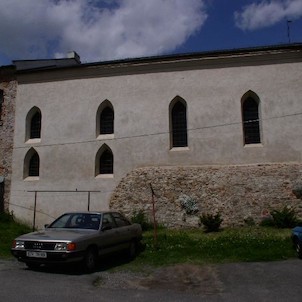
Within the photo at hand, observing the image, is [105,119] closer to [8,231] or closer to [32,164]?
[32,164]

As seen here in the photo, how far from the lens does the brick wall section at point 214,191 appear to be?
56.5ft

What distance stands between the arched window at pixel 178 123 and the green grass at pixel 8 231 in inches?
320

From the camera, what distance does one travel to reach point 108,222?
11.7 m

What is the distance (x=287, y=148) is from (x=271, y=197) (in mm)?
2428

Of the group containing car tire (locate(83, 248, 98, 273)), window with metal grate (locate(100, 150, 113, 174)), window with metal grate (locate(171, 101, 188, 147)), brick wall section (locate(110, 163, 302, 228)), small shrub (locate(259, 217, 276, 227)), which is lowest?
car tire (locate(83, 248, 98, 273))

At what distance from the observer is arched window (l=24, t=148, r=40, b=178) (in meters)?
20.8

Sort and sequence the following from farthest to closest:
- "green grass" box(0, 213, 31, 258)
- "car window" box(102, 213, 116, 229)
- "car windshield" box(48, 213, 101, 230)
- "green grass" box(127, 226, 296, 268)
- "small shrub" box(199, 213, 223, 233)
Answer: "small shrub" box(199, 213, 223, 233), "green grass" box(0, 213, 31, 258), "green grass" box(127, 226, 296, 268), "car window" box(102, 213, 116, 229), "car windshield" box(48, 213, 101, 230)

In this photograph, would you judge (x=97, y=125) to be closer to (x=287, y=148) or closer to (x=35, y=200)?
(x=35, y=200)

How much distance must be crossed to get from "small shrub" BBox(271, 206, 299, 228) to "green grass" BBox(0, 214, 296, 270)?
1.34 feet

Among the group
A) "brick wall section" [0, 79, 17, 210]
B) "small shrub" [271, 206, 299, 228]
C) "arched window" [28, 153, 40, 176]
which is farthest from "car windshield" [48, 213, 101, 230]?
"brick wall section" [0, 79, 17, 210]

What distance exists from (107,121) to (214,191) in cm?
659

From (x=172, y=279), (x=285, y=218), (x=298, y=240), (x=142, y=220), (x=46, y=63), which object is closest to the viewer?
(x=172, y=279)

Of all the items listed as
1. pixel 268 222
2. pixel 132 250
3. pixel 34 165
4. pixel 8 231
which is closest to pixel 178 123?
pixel 268 222

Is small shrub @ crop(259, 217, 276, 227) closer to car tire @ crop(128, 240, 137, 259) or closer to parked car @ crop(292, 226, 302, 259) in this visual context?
parked car @ crop(292, 226, 302, 259)
